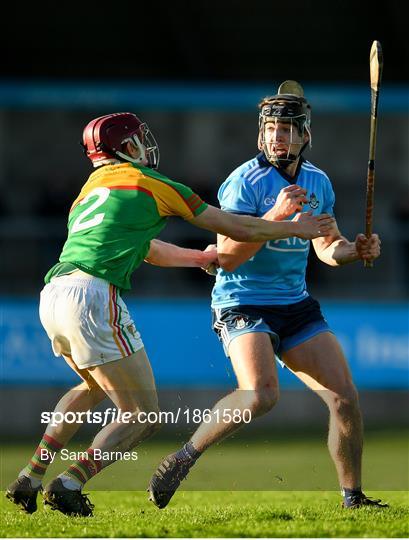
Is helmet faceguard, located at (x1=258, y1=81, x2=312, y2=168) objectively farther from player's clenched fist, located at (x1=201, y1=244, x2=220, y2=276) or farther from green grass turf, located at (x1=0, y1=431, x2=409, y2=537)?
green grass turf, located at (x1=0, y1=431, x2=409, y2=537)

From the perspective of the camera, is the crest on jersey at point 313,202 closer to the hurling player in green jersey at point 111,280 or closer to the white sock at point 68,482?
the hurling player in green jersey at point 111,280

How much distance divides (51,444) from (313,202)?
1.93 m

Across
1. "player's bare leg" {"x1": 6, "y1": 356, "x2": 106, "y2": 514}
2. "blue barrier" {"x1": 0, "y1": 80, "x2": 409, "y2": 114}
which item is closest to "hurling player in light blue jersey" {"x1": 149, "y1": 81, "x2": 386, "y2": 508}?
"player's bare leg" {"x1": 6, "y1": 356, "x2": 106, "y2": 514}

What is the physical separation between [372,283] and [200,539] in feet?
33.2

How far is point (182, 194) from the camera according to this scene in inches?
253

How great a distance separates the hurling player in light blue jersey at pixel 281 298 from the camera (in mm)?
6691

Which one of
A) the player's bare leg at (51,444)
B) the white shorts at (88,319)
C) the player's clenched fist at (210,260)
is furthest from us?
the player's clenched fist at (210,260)

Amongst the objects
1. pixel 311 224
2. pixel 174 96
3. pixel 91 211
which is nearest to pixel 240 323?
pixel 311 224

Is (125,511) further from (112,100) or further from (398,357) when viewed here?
(112,100)

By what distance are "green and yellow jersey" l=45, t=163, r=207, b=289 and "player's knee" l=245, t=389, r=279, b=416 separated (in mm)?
872

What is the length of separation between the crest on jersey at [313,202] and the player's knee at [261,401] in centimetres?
107

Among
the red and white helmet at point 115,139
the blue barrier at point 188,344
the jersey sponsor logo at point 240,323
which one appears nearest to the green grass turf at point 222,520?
the jersey sponsor logo at point 240,323

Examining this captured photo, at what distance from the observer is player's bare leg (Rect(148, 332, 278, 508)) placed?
21.5 feet

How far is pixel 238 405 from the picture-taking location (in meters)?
6.53
